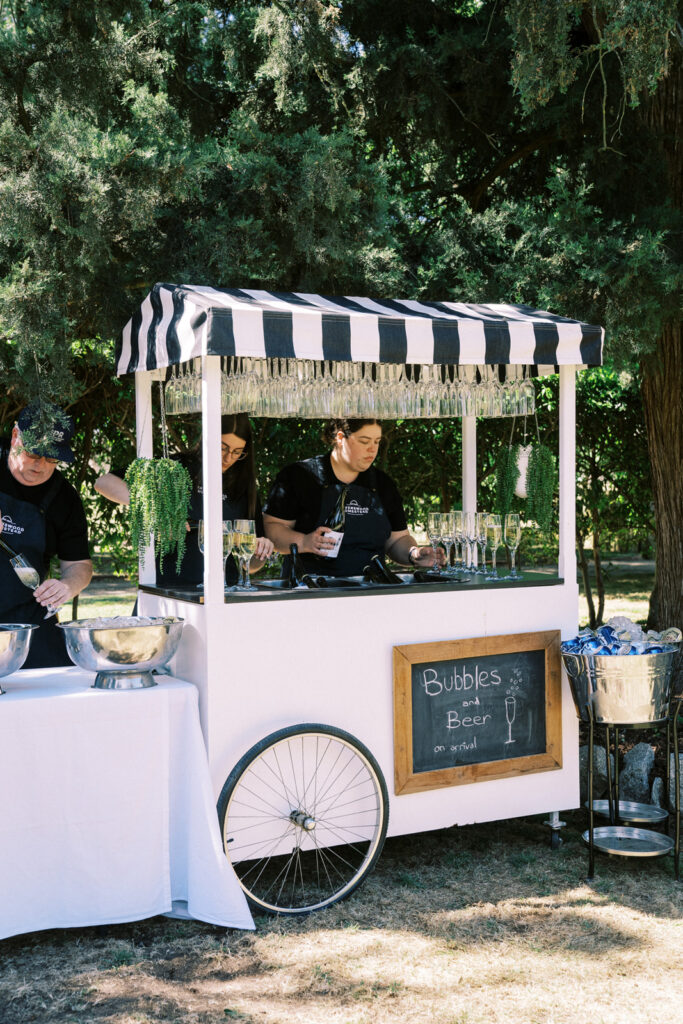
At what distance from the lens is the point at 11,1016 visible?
2.54 metres

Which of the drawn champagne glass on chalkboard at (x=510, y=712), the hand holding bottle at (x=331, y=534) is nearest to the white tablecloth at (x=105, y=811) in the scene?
the hand holding bottle at (x=331, y=534)

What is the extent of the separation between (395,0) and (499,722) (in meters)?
3.53

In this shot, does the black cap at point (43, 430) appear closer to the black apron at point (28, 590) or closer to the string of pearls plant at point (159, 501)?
the black apron at point (28, 590)

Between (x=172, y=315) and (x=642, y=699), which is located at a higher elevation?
(x=172, y=315)

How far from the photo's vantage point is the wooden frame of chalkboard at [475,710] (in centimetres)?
354

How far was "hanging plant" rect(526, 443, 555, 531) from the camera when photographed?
401 cm

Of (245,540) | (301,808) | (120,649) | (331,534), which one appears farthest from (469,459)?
(120,649)

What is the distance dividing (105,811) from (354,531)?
5.75 feet

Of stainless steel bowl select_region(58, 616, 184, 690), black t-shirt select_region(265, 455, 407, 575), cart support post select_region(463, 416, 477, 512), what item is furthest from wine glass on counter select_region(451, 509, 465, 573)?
stainless steel bowl select_region(58, 616, 184, 690)

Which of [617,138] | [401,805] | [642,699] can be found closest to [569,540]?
[642,699]

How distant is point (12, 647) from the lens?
293cm

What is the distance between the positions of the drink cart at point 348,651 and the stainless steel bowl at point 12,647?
1.79 feet

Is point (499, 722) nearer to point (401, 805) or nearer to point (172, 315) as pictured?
point (401, 805)

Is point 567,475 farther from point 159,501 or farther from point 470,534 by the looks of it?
point 159,501
